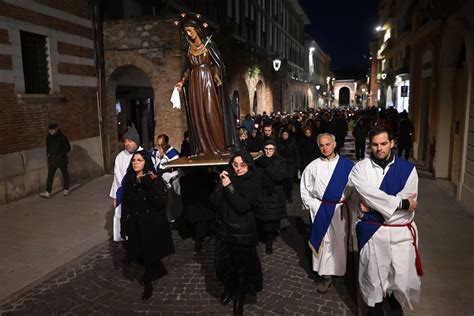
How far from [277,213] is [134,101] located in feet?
40.2

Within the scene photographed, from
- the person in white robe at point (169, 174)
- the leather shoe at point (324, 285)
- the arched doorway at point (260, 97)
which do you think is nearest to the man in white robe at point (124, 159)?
the person in white robe at point (169, 174)

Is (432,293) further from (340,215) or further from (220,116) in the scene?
(220,116)

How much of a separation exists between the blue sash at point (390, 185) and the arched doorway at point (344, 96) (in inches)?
4019

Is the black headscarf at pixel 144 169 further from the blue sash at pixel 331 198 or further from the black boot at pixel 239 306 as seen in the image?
the blue sash at pixel 331 198

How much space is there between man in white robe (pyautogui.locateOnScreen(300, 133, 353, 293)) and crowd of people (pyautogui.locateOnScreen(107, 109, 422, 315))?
0.01 m

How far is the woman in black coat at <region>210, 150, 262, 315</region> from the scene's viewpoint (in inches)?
157

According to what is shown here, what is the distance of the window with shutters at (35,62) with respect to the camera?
9.82 metres

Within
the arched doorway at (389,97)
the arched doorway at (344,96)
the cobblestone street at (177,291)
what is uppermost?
the arched doorway at (344,96)

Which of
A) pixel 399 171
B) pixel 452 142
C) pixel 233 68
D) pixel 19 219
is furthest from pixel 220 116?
pixel 233 68

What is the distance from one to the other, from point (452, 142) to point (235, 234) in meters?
8.34

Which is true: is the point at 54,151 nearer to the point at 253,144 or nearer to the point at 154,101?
the point at 154,101

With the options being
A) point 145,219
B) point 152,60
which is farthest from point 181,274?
point 152,60

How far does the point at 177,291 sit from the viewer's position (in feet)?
15.9

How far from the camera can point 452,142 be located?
1010cm
